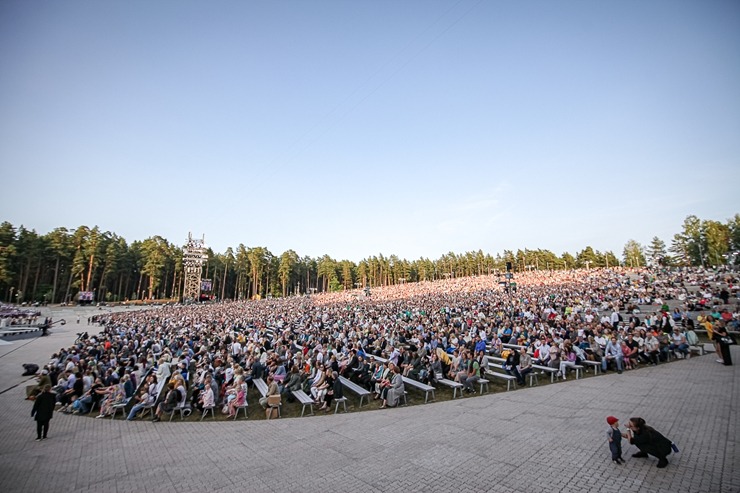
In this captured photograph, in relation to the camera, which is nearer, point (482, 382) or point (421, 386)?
point (421, 386)

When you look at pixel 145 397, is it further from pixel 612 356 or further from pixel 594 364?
pixel 612 356

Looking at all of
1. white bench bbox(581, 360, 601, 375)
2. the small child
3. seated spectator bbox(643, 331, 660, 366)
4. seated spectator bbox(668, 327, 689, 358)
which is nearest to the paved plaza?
the small child

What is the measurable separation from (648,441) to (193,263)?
70.9 meters

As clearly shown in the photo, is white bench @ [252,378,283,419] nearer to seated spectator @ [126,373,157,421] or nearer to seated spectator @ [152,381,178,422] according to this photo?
seated spectator @ [152,381,178,422]

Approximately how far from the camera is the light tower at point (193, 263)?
211 feet

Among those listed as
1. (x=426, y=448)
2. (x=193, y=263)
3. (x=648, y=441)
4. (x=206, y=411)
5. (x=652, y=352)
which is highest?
(x=193, y=263)

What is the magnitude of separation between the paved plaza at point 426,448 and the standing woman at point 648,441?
0.65ft

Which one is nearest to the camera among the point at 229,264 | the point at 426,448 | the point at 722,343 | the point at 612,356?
the point at 426,448

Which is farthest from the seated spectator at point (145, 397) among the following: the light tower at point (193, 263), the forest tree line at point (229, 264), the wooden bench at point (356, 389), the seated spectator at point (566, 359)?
the forest tree line at point (229, 264)

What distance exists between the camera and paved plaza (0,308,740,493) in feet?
17.7

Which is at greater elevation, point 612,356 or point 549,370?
point 612,356

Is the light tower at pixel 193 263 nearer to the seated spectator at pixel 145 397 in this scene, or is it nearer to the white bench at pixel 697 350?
the seated spectator at pixel 145 397

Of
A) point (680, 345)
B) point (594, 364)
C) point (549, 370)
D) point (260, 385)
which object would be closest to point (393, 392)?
point (260, 385)

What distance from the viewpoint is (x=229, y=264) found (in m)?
97.1
